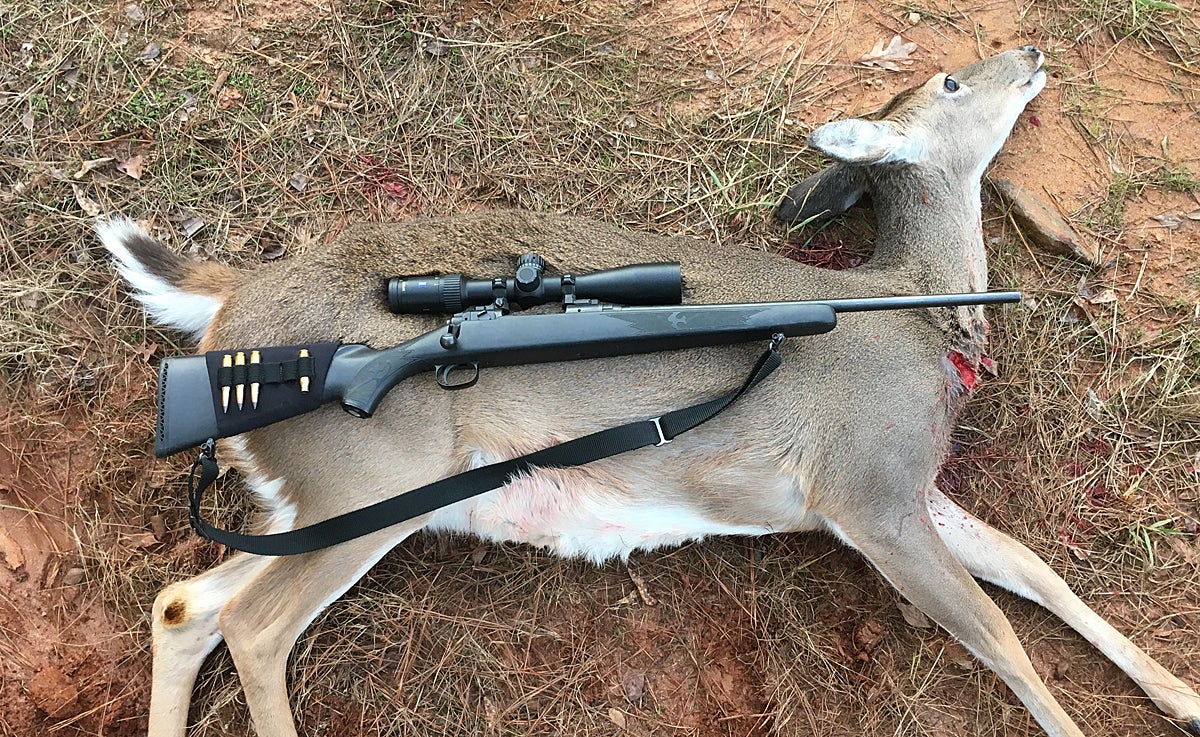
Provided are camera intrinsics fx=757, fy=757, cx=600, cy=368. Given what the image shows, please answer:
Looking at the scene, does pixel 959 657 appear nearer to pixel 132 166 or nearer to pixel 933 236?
pixel 933 236

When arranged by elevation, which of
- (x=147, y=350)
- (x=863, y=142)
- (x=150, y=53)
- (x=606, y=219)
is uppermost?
(x=150, y=53)

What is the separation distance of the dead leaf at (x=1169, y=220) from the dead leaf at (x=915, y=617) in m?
2.57

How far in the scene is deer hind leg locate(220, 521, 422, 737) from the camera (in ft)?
10.6

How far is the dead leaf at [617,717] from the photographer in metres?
3.81

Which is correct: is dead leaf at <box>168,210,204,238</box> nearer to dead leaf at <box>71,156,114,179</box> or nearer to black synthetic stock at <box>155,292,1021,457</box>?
dead leaf at <box>71,156,114,179</box>

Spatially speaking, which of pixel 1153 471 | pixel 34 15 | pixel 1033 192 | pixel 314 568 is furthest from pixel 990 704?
pixel 34 15

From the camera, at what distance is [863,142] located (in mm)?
3646

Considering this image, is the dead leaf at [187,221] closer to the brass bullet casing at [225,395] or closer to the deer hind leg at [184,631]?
the brass bullet casing at [225,395]

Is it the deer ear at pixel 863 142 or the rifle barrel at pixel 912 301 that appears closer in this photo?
the rifle barrel at pixel 912 301

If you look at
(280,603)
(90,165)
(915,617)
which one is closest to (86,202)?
(90,165)

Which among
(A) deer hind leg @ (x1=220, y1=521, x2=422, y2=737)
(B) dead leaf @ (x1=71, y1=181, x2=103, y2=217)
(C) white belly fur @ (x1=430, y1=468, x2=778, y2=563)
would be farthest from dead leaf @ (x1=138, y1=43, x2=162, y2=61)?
(C) white belly fur @ (x1=430, y1=468, x2=778, y2=563)

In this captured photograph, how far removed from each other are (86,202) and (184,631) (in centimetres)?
228

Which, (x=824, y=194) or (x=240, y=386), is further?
(x=824, y=194)

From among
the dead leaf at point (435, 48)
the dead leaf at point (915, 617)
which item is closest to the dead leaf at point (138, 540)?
the dead leaf at point (435, 48)
